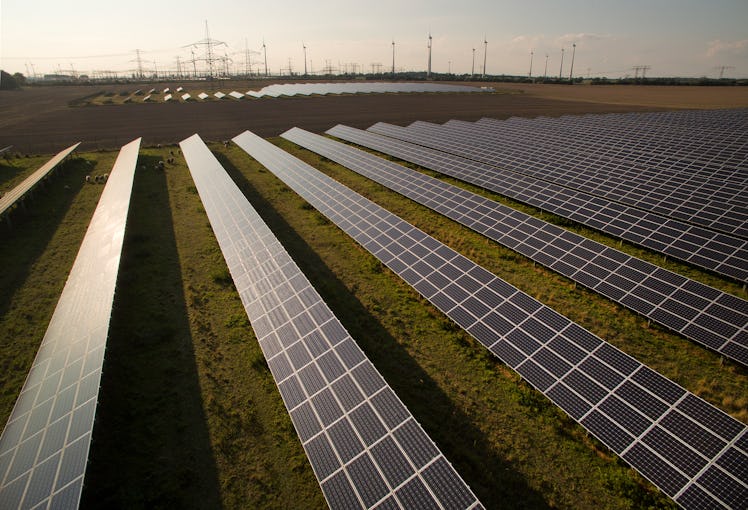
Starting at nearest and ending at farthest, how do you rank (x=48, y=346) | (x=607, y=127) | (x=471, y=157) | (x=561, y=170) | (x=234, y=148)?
1. (x=48, y=346)
2. (x=561, y=170)
3. (x=471, y=157)
4. (x=607, y=127)
5. (x=234, y=148)

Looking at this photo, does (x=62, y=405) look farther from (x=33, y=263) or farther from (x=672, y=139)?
(x=672, y=139)

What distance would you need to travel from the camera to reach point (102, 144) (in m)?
56.4

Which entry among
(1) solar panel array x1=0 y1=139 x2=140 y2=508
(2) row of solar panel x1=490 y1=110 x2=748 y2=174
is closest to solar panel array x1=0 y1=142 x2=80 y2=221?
(1) solar panel array x1=0 y1=139 x2=140 y2=508

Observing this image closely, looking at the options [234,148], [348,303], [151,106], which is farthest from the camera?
[151,106]

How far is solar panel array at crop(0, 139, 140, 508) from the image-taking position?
9.16 metres

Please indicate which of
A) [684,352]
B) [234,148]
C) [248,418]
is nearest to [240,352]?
[248,418]

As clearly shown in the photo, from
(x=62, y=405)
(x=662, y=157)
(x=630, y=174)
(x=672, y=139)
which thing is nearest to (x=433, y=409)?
(x=62, y=405)

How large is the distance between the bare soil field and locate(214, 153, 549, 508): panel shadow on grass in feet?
174

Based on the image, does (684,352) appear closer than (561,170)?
Yes

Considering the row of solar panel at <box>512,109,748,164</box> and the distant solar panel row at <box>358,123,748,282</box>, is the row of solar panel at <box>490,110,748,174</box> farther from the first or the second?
the distant solar panel row at <box>358,123,748,282</box>

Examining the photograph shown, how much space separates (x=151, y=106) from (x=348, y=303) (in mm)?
103178

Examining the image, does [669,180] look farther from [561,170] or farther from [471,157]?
[471,157]

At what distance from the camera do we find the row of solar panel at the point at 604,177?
24.3 metres

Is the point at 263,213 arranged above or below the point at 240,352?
above
